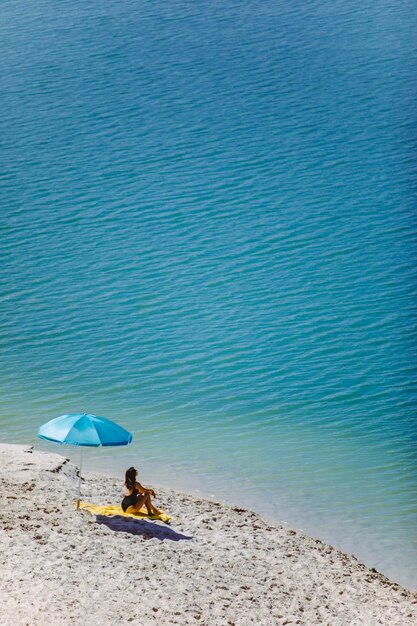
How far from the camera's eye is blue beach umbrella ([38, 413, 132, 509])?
39.3 ft

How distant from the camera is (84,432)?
1206 centimetres

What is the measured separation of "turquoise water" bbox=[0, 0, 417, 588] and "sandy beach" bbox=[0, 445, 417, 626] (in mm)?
1077

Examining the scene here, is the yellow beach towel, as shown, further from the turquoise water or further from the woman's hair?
the turquoise water

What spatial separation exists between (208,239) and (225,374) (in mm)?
6677

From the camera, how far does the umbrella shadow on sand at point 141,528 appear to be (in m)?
11.9

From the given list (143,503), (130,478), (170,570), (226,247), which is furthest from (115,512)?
(226,247)

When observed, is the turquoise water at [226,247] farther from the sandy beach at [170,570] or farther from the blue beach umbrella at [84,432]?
the blue beach umbrella at [84,432]

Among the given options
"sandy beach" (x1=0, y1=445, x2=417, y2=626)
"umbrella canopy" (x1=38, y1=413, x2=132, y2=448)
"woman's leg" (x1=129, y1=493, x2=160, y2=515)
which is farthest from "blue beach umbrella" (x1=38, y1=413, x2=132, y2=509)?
"sandy beach" (x1=0, y1=445, x2=417, y2=626)

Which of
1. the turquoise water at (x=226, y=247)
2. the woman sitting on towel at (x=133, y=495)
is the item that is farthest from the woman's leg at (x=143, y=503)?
the turquoise water at (x=226, y=247)

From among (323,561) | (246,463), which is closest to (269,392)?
(246,463)

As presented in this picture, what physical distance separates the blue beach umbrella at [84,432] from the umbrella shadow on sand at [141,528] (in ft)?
1.90

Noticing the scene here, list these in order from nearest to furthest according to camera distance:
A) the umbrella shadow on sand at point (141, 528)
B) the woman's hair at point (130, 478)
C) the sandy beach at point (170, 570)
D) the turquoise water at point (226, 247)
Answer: the sandy beach at point (170, 570) → the umbrella shadow on sand at point (141, 528) → the woman's hair at point (130, 478) → the turquoise water at point (226, 247)

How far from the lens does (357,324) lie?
21.6 m

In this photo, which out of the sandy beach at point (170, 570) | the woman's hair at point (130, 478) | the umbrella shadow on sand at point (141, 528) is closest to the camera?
the sandy beach at point (170, 570)
